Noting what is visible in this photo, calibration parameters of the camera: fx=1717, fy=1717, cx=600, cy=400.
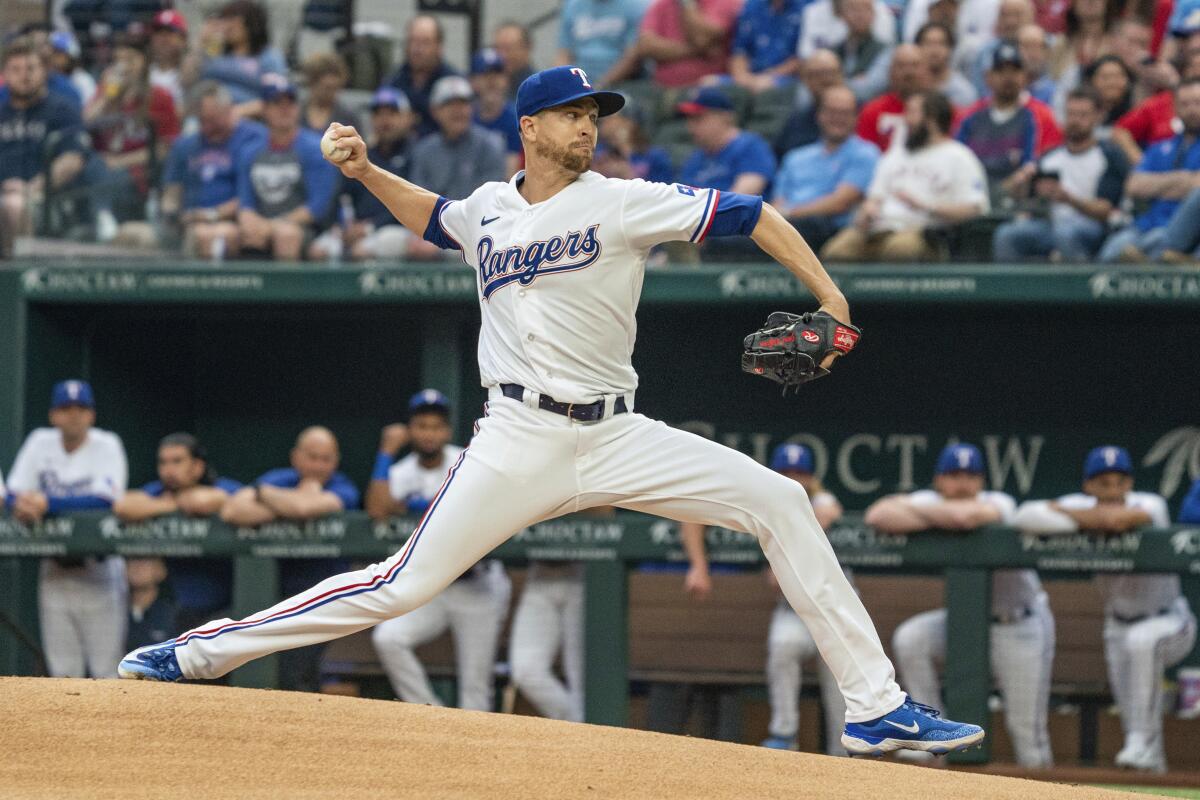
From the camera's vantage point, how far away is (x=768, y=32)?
31.9ft

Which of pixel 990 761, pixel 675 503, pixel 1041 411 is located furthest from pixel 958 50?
pixel 675 503

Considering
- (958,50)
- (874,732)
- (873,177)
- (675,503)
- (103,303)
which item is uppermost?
(958,50)

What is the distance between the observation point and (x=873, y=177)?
8.36 m

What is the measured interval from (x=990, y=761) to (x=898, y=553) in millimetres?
961

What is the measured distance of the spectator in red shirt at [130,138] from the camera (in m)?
8.73

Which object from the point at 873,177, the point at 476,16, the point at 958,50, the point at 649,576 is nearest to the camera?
the point at 649,576

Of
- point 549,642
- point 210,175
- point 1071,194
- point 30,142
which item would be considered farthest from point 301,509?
point 1071,194

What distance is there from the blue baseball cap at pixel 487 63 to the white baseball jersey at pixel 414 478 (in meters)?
2.47

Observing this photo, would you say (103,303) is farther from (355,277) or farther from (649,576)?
(649,576)

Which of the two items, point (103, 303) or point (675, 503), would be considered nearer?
point (675, 503)

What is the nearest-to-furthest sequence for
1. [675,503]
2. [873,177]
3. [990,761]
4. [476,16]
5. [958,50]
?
[675,503]
[990,761]
[873,177]
[958,50]
[476,16]

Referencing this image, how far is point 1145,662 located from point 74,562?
4775 mm

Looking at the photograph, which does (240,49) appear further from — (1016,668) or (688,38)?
(1016,668)

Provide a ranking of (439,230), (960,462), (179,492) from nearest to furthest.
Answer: (439,230) < (960,462) < (179,492)
